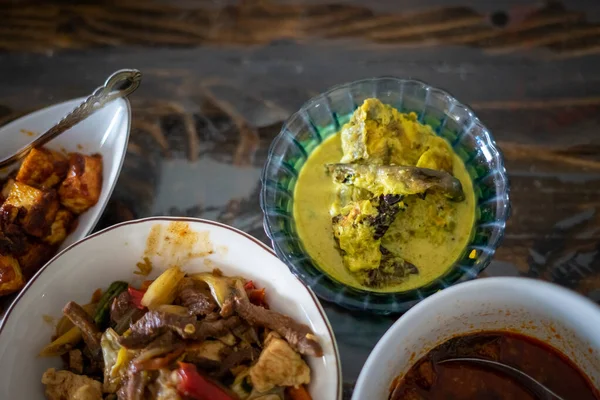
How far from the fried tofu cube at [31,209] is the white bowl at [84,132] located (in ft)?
0.54

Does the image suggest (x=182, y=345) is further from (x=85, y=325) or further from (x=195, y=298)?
(x=85, y=325)

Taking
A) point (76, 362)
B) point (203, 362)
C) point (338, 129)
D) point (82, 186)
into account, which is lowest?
point (76, 362)

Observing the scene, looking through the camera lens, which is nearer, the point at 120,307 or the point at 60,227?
the point at 120,307

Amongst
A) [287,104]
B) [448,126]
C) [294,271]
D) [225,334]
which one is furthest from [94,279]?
[448,126]

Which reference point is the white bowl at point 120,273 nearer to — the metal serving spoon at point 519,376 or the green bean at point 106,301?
the green bean at point 106,301

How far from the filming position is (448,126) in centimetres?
167

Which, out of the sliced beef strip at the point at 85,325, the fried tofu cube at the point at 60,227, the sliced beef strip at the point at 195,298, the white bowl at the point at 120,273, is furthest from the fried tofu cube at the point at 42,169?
the sliced beef strip at the point at 195,298

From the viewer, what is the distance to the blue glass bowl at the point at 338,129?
58.5 inches

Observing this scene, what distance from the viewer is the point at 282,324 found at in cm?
137

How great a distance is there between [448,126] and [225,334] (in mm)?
893

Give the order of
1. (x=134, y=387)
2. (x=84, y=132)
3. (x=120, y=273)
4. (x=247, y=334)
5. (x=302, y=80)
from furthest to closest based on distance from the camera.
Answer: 1. (x=302, y=80)
2. (x=84, y=132)
3. (x=120, y=273)
4. (x=247, y=334)
5. (x=134, y=387)

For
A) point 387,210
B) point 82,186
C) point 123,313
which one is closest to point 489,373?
point 387,210

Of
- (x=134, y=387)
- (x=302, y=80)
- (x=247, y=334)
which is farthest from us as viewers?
(x=302, y=80)

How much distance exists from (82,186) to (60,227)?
0.14 metres
